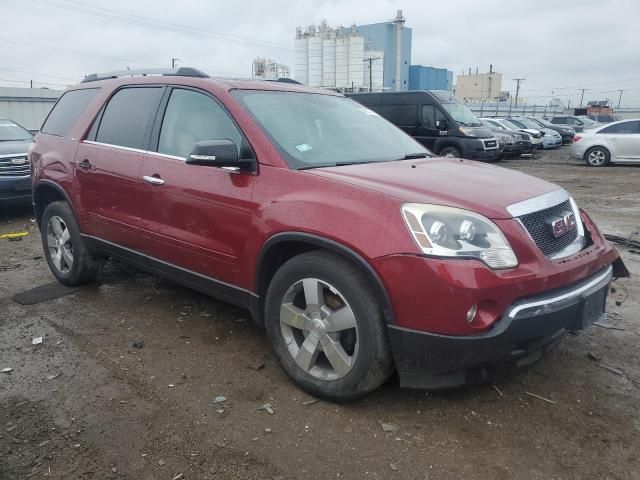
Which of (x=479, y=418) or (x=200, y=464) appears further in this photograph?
(x=479, y=418)

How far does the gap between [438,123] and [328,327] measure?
13.3 metres

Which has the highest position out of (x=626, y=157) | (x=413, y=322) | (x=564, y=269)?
(x=564, y=269)

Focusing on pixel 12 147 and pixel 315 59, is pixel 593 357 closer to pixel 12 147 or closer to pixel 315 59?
pixel 12 147

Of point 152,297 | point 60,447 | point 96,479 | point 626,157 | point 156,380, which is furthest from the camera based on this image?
point 626,157

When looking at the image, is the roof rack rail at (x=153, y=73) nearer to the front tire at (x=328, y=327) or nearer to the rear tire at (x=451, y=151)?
the front tire at (x=328, y=327)

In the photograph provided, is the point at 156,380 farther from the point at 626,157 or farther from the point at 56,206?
the point at 626,157

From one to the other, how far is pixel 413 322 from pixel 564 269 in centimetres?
85

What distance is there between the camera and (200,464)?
8.55ft

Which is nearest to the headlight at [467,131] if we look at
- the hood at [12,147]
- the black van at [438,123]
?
the black van at [438,123]

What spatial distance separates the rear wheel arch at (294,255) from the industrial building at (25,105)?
22187 mm

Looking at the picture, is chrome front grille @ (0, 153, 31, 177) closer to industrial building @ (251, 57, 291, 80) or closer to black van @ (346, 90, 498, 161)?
black van @ (346, 90, 498, 161)

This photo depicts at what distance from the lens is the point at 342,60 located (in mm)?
54375

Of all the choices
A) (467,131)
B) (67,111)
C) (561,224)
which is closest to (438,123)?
(467,131)

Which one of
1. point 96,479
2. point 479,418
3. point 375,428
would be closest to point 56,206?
point 96,479
